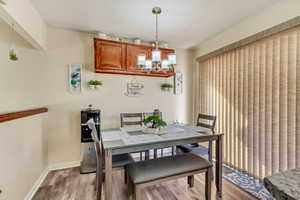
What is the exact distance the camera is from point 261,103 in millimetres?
2178

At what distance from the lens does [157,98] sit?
344cm

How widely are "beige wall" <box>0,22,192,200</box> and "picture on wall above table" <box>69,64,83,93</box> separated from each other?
0.08 meters

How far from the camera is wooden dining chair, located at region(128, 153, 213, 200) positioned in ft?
4.84

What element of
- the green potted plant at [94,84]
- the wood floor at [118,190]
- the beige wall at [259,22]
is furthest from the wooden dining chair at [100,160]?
the beige wall at [259,22]

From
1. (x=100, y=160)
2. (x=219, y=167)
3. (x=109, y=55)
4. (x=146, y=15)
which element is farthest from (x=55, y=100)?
(x=219, y=167)

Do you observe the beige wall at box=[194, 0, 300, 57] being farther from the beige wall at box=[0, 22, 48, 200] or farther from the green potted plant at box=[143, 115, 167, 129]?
the beige wall at box=[0, 22, 48, 200]

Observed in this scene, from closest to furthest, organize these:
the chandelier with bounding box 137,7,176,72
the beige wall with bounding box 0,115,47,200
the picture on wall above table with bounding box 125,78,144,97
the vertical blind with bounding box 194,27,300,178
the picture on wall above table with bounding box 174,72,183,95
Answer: the beige wall with bounding box 0,115,47,200 → the vertical blind with bounding box 194,27,300,178 → the chandelier with bounding box 137,7,176,72 → the picture on wall above table with bounding box 125,78,144,97 → the picture on wall above table with bounding box 174,72,183,95

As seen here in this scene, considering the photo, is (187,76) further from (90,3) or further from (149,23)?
(90,3)

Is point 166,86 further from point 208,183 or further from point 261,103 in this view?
point 208,183

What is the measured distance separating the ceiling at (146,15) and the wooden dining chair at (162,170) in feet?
6.82

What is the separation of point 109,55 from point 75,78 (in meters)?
0.78

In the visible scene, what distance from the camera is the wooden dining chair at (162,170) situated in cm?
148

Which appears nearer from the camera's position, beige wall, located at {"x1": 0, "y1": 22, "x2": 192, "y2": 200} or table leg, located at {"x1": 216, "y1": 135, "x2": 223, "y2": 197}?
beige wall, located at {"x1": 0, "y1": 22, "x2": 192, "y2": 200}

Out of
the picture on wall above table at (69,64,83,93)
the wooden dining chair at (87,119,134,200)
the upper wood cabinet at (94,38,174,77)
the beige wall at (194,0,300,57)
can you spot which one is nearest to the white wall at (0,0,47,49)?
the picture on wall above table at (69,64,83,93)
